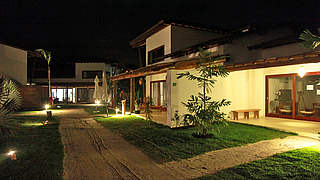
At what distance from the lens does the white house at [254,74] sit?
24.7 ft

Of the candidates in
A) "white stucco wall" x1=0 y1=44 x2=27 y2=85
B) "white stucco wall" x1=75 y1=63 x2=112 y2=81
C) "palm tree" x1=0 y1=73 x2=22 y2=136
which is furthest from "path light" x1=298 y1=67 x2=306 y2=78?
"white stucco wall" x1=75 y1=63 x2=112 y2=81

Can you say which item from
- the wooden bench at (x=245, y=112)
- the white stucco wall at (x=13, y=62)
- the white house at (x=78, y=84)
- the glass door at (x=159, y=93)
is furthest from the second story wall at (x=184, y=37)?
the white house at (x=78, y=84)

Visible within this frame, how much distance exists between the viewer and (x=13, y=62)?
18.1 meters

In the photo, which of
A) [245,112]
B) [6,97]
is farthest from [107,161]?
[245,112]

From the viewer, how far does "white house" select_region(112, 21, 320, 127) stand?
754 cm

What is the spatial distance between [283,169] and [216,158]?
1248mm

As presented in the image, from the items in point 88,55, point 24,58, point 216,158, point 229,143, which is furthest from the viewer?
point 88,55

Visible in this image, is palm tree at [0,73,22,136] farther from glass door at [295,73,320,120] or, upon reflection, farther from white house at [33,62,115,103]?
white house at [33,62,115,103]

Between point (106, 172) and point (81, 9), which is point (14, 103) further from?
point (81, 9)

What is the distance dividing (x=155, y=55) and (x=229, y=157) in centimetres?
1190

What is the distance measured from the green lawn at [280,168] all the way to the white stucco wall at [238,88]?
12.7ft

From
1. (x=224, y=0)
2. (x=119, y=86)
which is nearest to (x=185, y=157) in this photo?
(x=224, y=0)

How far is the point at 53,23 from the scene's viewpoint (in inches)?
571

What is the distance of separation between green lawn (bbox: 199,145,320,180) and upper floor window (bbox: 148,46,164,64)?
10.8 m
